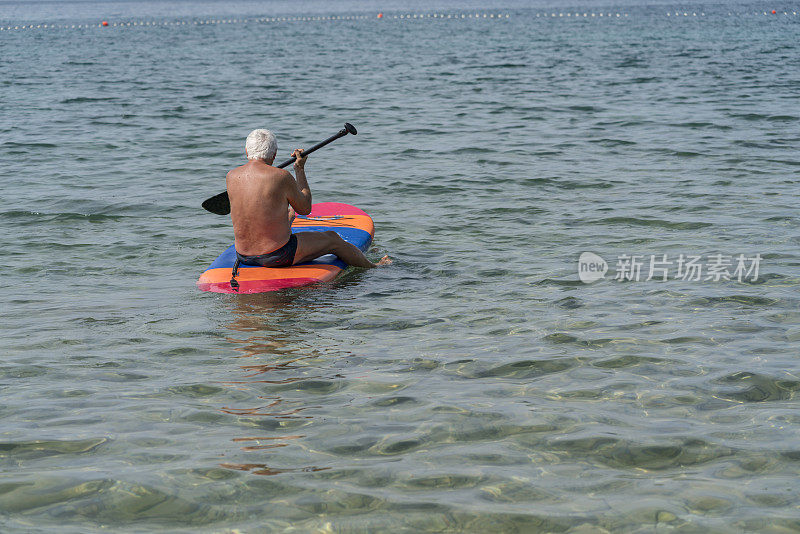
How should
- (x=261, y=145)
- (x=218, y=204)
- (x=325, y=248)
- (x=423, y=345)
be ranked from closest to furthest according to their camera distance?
1. (x=423, y=345)
2. (x=261, y=145)
3. (x=325, y=248)
4. (x=218, y=204)

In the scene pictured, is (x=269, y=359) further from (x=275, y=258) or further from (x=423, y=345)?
(x=275, y=258)

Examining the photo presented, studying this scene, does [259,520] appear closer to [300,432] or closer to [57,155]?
[300,432]

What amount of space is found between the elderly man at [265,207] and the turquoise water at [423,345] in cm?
42

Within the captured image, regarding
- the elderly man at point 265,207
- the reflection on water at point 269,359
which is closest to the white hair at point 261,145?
the elderly man at point 265,207

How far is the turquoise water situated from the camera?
3.96 meters

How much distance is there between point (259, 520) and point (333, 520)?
12.5 inches

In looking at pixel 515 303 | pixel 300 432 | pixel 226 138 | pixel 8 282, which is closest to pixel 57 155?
pixel 226 138

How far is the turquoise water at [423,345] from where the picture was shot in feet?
13.0

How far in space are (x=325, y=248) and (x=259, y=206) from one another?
2.62ft

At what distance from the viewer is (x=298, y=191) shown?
24.6ft

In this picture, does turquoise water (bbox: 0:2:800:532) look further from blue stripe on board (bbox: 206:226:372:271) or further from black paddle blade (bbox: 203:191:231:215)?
black paddle blade (bbox: 203:191:231:215)

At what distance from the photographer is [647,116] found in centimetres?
1788

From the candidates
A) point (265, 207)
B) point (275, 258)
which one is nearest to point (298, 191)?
point (265, 207)

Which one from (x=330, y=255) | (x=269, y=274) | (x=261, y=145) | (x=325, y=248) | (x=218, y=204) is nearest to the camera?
(x=261, y=145)
